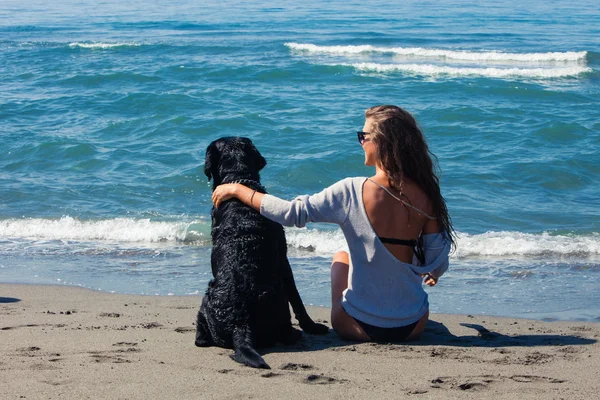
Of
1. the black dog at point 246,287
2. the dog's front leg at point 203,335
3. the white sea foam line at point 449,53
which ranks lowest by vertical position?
the dog's front leg at point 203,335

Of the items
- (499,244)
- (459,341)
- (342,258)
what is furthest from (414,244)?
(499,244)

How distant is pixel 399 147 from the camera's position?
3.89 meters

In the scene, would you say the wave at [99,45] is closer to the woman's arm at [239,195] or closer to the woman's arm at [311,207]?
the woman's arm at [239,195]

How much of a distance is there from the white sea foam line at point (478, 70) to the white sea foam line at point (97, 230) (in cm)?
1133

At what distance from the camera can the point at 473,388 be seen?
3338mm

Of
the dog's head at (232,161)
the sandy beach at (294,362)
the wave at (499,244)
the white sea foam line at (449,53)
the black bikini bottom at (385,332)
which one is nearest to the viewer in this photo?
the sandy beach at (294,362)

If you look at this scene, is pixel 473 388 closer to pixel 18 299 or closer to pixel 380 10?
pixel 18 299

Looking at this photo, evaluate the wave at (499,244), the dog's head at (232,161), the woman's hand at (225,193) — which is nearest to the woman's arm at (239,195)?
the woman's hand at (225,193)

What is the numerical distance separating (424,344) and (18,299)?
10.9 feet

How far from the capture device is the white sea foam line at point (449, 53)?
Answer: 66.1ft

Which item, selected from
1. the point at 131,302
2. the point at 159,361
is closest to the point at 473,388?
the point at 159,361

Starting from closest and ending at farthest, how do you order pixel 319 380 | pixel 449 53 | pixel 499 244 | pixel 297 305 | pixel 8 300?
pixel 319 380
pixel 297 305
pixel 8 300
pixel 499 244
pixel 449 53

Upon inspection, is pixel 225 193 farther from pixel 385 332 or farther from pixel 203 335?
pixel 385 332

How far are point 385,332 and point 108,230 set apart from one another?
4.88m
